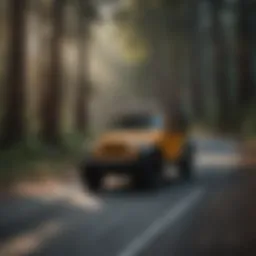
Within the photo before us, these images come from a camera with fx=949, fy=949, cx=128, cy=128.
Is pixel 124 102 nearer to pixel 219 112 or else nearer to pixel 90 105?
pixel 219 112

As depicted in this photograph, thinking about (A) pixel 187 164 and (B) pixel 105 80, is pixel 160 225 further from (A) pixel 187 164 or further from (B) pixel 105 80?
(B) pixel 105 80

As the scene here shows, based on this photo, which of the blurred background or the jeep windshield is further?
the jeep windshield

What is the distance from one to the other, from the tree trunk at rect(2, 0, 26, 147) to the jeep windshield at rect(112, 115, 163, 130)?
6.23m

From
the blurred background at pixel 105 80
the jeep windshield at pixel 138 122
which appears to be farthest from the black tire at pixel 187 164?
the jeep windshield at pixel 138 122

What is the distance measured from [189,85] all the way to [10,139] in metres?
4.99

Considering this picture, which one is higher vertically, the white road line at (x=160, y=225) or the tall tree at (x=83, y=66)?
the tall tree at (x=83, y=66)

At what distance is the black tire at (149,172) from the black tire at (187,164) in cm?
133

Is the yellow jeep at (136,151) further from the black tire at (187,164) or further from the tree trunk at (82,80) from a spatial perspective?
the tree trunk at (82,80)

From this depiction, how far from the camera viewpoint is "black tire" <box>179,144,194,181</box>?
18.3 meters

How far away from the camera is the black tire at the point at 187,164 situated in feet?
60.0

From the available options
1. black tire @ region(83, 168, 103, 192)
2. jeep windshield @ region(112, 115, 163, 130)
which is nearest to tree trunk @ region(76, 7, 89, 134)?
jeep windshield @ region(112, 115, 163, 130)

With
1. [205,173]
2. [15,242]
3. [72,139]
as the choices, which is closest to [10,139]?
[72,139]

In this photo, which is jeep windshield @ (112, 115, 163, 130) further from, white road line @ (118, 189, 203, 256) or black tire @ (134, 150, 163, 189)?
white road line @ (118, 189, 203, 256)

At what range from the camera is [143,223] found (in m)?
11.9
